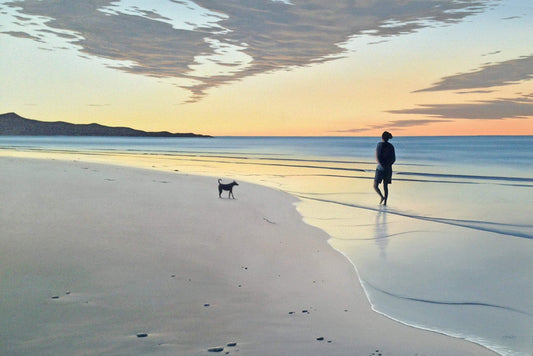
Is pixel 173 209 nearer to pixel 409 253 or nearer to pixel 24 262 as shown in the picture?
pixel 24 262

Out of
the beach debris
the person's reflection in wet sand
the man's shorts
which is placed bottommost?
the beach debris

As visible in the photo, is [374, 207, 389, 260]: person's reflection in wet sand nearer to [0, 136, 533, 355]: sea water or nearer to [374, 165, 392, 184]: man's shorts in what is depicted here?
[0, 136, 533, 355]: sea water

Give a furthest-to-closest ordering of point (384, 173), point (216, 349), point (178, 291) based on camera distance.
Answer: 1. point (384, 173)
2. point (178, 291)
3. point (216, 349)

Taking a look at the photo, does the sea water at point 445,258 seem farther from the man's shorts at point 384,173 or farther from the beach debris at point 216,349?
the beach debris at point 216,349

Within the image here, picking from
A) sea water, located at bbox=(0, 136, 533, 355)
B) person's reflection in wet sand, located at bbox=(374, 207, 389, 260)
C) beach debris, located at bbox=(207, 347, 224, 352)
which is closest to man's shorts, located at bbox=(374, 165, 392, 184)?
sea water, located at bbox=(0, 136, 533, 355)

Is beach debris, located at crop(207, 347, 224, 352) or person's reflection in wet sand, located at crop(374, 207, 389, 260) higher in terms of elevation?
person's reflection in wet sand, located at crop(374, 207, 389, 260)

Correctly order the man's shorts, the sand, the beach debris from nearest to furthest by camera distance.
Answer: the beach debris < the sand < the man's shorts

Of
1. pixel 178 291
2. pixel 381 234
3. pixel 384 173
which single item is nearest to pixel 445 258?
pixel 381 234

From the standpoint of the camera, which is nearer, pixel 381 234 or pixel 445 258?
pixel 445 258

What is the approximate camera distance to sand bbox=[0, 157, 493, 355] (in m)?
3.21

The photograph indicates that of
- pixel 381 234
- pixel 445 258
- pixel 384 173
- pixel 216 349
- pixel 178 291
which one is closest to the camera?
pixel 216 349

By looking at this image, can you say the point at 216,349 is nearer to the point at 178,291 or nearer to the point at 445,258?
the point at 178,291

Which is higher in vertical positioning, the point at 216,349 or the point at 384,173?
the point at 384,173

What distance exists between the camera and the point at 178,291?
14.0ft
